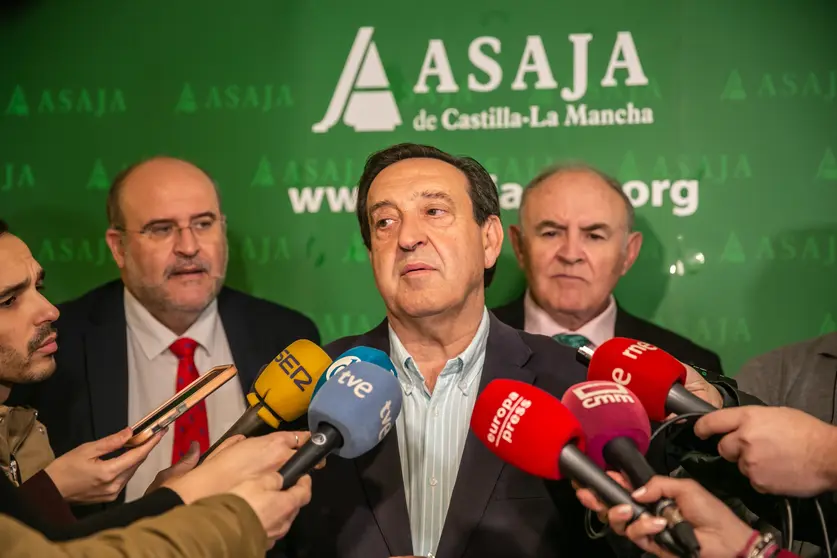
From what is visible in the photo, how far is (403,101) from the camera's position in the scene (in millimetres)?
3688

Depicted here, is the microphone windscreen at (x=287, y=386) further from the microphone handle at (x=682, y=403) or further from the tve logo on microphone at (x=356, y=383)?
the microphone handle at (x=682, y=403)

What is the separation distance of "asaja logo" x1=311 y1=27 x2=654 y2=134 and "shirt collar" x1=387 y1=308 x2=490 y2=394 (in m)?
1.55

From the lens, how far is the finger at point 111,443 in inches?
84.0

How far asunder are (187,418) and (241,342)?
0.36 metres

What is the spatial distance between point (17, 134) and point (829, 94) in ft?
11.1

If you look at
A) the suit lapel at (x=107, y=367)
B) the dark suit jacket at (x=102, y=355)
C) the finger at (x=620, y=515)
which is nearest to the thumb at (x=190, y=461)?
the dark suit jacket at (x=102, y=355)

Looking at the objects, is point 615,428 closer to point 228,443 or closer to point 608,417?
point 608,417

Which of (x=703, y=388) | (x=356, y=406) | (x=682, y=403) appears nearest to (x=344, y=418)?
(x=356, y=406)

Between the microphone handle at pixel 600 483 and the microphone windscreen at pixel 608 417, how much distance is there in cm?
6

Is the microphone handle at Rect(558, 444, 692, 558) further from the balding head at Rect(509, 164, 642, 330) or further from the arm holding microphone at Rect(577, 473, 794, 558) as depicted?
the balding head at Rect(509, 164, 642, 330)

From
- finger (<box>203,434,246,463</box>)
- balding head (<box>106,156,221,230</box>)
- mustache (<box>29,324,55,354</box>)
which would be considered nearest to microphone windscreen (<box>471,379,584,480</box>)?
finger (<box>203,434,246,463</box>)

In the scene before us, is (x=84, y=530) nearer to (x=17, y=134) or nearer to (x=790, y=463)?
(x=790, y=463)

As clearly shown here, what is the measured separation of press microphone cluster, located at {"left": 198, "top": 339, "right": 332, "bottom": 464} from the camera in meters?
2.03

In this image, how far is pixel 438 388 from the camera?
227 cm
